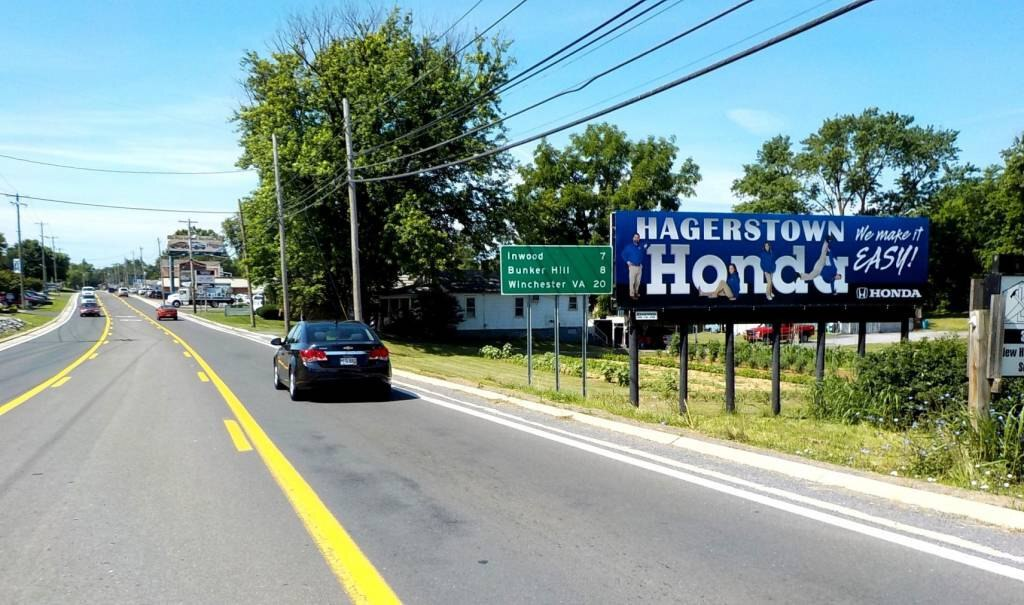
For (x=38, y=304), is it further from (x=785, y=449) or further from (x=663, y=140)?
(x=785, y=449)

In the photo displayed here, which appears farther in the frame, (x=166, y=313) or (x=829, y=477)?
(x=166, y=313)

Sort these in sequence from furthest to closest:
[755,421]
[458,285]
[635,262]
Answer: [458,285] → [635,262] → [755,421]

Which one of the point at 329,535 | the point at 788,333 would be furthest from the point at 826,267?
the point at 788,333

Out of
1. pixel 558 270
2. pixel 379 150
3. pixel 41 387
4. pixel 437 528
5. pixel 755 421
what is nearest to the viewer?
pixel 437 528

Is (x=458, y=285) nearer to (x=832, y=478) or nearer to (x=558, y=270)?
(x=558, y=270)

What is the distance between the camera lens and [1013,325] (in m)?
7.72

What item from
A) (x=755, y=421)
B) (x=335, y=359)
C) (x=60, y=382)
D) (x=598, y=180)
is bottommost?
(x=755, y=421)

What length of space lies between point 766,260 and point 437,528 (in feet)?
41.9

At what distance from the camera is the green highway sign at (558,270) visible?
15789 millimetres

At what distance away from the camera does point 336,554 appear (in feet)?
15.9

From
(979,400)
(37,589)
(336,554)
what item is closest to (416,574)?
(336,554)

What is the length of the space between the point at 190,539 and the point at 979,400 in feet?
25.9

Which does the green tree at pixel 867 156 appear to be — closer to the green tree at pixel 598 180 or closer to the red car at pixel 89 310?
the green tree at pixel 598 180

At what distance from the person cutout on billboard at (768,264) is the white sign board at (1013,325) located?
839 centimetres
